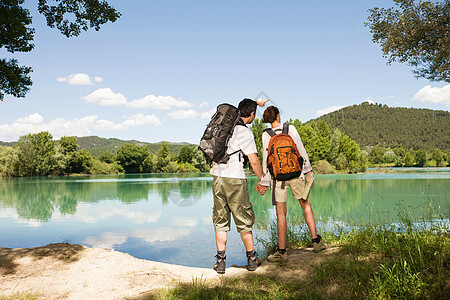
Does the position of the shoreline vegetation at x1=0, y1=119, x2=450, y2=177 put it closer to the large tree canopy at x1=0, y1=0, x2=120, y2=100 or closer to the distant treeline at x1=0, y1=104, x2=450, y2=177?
the distant treeline at x1=0, y1=104, x2=450, y2=177

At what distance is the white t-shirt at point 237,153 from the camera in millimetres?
3959

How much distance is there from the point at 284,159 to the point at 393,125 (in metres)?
162

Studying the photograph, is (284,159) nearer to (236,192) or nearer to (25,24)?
(236,192)

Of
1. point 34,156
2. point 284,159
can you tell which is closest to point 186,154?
point 34,156

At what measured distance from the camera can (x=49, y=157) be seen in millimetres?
63062

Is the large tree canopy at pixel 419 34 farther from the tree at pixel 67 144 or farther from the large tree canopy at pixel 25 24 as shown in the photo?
the tree at pixel 67 144

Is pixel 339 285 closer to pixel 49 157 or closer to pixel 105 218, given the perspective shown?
pixel 105 218

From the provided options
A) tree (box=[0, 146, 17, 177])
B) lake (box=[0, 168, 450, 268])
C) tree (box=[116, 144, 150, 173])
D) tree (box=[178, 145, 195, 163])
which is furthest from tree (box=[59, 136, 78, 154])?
lake (box=[0, 168, 450, 268])

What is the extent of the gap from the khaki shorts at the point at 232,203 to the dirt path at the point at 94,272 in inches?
26.1

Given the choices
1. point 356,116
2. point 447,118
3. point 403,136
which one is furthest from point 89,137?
point 447,118

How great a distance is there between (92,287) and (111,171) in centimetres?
7778

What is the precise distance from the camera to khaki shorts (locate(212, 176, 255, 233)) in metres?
3.91

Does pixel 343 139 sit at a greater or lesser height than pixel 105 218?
greater

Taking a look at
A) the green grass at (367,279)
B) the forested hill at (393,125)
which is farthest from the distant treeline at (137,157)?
the forested hill at (393,125)
